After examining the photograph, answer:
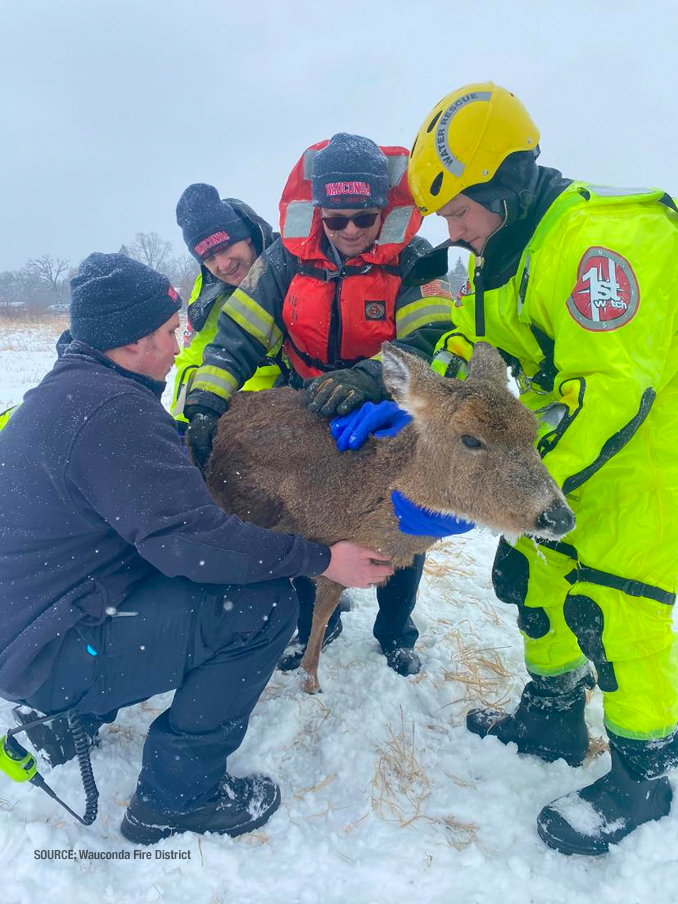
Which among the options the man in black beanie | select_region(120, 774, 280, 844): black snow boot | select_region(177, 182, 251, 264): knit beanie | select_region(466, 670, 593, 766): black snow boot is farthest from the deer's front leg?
select_region(177, 182, 251, 264): knit beanie

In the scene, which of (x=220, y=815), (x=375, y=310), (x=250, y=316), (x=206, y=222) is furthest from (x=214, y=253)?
(x=220, y=815)

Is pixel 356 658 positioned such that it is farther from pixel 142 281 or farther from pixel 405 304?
pixel 142 281

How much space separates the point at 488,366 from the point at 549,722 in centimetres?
215

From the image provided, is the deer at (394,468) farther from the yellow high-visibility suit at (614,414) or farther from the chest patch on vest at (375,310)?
the chest patch on vest at (375,310)

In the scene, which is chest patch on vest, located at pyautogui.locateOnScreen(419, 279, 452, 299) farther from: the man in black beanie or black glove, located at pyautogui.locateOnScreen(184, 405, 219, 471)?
the man in black beanie

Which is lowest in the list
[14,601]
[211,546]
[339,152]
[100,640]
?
[100,640]

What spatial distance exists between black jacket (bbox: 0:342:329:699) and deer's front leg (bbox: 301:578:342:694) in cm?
116

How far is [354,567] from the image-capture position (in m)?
3.51

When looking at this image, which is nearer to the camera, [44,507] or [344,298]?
[44,507]

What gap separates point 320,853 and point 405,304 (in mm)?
3397

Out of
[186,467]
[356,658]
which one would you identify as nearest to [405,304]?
[186,467]

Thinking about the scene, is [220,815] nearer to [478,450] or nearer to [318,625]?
[318,625]

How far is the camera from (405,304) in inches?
169

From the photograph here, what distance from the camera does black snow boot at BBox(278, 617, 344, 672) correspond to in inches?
177
